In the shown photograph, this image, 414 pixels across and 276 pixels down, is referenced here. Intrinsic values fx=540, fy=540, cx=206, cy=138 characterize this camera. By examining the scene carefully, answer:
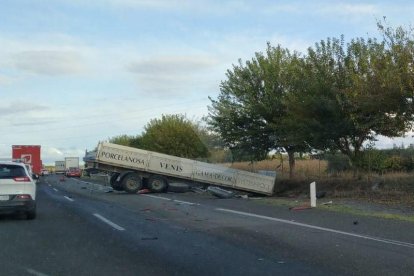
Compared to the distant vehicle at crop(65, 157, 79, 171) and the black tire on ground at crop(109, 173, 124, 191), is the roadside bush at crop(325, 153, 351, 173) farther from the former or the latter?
the distant vehicle at crop(65, 157, 79, 171)

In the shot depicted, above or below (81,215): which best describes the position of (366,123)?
above

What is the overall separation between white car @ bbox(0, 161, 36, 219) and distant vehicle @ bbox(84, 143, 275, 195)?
50.2 ft

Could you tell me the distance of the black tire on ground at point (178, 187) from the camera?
3248cm

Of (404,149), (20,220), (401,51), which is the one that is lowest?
(20,220)

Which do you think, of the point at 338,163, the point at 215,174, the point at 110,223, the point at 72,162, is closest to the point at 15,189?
the point at 110,223

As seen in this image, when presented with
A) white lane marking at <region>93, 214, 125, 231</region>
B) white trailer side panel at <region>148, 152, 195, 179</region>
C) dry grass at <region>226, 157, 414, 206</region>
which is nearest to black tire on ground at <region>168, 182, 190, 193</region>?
white trailer side panel at <region>148, 152, 195, 179</region>

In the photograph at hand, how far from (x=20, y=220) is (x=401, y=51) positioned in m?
14.8

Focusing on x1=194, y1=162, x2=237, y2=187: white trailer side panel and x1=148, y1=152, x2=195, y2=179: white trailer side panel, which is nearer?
x1=194, y1=162, x2=237, y2=187: white trailer side panel

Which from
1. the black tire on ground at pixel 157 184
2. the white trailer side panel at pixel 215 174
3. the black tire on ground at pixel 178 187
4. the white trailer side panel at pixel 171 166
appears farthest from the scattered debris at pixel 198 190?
the black tire on ground at pixel 157 184

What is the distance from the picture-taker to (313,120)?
25438 millimetres

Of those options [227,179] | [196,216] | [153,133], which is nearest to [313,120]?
[227,179]

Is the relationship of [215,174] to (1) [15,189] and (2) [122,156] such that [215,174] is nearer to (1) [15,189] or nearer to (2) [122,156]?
(2) [122,156]

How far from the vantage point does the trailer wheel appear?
31264 mm

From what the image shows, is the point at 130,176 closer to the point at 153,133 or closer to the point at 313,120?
the point at 313,120
